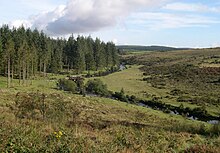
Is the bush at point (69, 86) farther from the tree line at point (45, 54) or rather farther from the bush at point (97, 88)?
the tree line at point (45, 54)

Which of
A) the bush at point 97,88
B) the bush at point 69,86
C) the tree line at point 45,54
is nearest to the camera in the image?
the bush at point 97,88

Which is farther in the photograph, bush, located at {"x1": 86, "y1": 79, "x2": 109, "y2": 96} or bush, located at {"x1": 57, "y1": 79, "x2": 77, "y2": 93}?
bush, located at {"x1": 57, "y1": 79, "x2": 77, "y2": 93}

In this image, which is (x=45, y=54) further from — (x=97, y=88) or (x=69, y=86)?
(x=97, y=88)

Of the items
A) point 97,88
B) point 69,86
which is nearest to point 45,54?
point 69,86

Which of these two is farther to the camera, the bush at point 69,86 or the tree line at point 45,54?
the tree line at point 45,54

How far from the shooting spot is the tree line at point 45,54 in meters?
71.7

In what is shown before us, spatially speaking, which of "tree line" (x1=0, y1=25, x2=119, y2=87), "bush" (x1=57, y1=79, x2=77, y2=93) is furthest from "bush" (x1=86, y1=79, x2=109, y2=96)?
"tree line" (x1=0, y1=25, x2=119, y2=87)

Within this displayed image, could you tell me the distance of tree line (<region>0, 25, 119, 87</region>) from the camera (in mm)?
71688

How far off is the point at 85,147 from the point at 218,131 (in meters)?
13.6

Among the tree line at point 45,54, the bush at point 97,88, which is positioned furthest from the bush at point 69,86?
the tree line at point 45,54

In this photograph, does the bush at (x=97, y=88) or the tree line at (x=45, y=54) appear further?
the tree line at (x=45, y=54)

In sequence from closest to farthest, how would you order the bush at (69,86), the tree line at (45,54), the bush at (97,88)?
the bush at (97,88), the bush at (69,86), the tree line at (45,54)

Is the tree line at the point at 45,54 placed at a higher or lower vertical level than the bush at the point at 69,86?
higher

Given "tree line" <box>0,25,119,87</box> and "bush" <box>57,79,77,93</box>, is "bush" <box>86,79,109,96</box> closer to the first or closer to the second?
"bush" <box>57,79,77,93</box>
